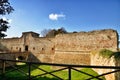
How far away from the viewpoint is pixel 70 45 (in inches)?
824

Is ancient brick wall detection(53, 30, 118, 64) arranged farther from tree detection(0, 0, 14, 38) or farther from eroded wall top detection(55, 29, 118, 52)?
tree detection(0, 0, 14, 38)

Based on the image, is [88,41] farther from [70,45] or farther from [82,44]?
[70,45]

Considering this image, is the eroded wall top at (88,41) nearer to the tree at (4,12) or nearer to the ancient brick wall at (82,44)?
the ancient brick wall at (82,44)

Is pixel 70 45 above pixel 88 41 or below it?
below

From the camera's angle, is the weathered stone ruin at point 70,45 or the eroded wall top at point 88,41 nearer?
the eroded wall top at point 88,41

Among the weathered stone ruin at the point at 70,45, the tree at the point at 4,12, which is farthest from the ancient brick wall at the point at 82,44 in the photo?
the tree at the point at 4,12

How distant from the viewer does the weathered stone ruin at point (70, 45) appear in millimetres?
18156

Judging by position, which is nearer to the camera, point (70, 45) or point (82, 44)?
point (82, 44)

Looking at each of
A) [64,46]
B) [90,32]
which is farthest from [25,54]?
[90,32]

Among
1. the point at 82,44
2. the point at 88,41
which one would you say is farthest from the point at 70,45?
the point at 88,41

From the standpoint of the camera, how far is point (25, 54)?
27469 mm

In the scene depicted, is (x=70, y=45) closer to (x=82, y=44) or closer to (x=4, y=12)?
(x=82, y=44)

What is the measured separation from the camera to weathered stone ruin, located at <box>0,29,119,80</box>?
1816 centimetres

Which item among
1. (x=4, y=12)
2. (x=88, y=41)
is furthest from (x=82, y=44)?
(x=4, y=12)
